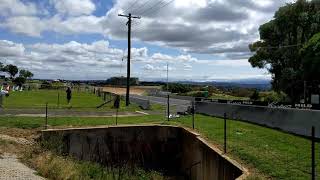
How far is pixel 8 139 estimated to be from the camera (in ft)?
62.5

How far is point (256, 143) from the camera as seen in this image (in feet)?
55.3

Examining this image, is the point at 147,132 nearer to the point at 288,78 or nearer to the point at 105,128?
the point at 105,128

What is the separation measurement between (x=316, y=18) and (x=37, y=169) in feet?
140

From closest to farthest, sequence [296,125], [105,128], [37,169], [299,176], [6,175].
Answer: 1. [299,176]
2. [6,175]
3. [37,169]
4. [296,125]
5. [105,128]

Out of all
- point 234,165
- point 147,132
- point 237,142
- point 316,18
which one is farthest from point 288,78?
point 234,165

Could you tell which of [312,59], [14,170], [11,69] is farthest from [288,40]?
[11,69]

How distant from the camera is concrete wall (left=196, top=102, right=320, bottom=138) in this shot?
59.0ft

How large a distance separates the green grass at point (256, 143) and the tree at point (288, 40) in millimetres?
27866

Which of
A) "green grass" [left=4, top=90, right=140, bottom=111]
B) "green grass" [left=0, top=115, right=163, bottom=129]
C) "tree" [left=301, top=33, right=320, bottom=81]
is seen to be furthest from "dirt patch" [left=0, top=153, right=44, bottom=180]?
"tree" [left=301, top=33, right=320, bottom=81]

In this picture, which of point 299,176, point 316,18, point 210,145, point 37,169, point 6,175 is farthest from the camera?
point 316,18

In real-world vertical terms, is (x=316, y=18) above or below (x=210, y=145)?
above

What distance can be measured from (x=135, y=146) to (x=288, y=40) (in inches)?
1388

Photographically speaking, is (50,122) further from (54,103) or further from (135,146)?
(54,103)

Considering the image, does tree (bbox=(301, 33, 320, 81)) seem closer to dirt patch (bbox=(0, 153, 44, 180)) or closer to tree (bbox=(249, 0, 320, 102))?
tree (bbox=(249, 0, 320, 102))
